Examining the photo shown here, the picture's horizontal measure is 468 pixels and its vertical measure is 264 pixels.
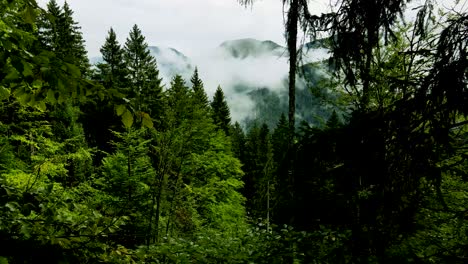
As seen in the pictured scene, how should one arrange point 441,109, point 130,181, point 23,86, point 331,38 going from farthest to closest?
point 130,181 < point 331,38 < point 441,109 < point 23,86

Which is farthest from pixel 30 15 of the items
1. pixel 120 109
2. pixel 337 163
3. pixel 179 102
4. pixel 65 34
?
pixel 65 34

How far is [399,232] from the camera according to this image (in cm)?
337

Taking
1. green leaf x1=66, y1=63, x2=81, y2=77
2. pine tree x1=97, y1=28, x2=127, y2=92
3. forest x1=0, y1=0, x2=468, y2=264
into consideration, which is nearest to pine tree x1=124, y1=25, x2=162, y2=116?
pine tree x1=97, y1=28, x2=127, y2=92

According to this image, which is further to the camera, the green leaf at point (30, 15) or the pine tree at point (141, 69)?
the pine tree at point (141, 69)

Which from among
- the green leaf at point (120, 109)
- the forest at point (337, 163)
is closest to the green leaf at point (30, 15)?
the forest at point (337, 163)

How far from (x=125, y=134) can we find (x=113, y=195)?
3.85 meters

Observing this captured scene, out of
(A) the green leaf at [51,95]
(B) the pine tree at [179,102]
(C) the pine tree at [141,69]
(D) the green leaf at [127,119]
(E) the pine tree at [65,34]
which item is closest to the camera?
(D) the green leaf at [127,119]

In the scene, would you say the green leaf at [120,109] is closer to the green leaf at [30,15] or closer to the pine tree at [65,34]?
the green leaf at [30,15]

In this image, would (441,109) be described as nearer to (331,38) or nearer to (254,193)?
(331,38)

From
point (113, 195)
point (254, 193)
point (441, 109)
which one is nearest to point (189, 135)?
point (113, 195)

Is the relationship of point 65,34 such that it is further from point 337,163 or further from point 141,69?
point 337,163

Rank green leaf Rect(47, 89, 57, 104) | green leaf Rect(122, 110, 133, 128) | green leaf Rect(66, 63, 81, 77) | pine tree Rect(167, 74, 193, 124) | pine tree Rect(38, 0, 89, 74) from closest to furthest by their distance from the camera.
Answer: green leaf Rect(66, 63, 81, 77) < green leaf Rect(122, 110, 133, 128) < green leaf Rect(47, 89, 57, 104) < pine tree Rect(167, 74, 193, 124) < pine tree Rect(38, 0, 89, 74)

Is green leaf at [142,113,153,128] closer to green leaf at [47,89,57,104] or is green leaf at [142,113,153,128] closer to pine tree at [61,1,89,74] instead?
green leaf at [47,89,57,104]

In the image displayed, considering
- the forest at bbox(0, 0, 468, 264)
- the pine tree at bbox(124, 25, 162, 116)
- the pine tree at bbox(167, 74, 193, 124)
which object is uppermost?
the pine tree at bbox(124, 25, 162, 116)
